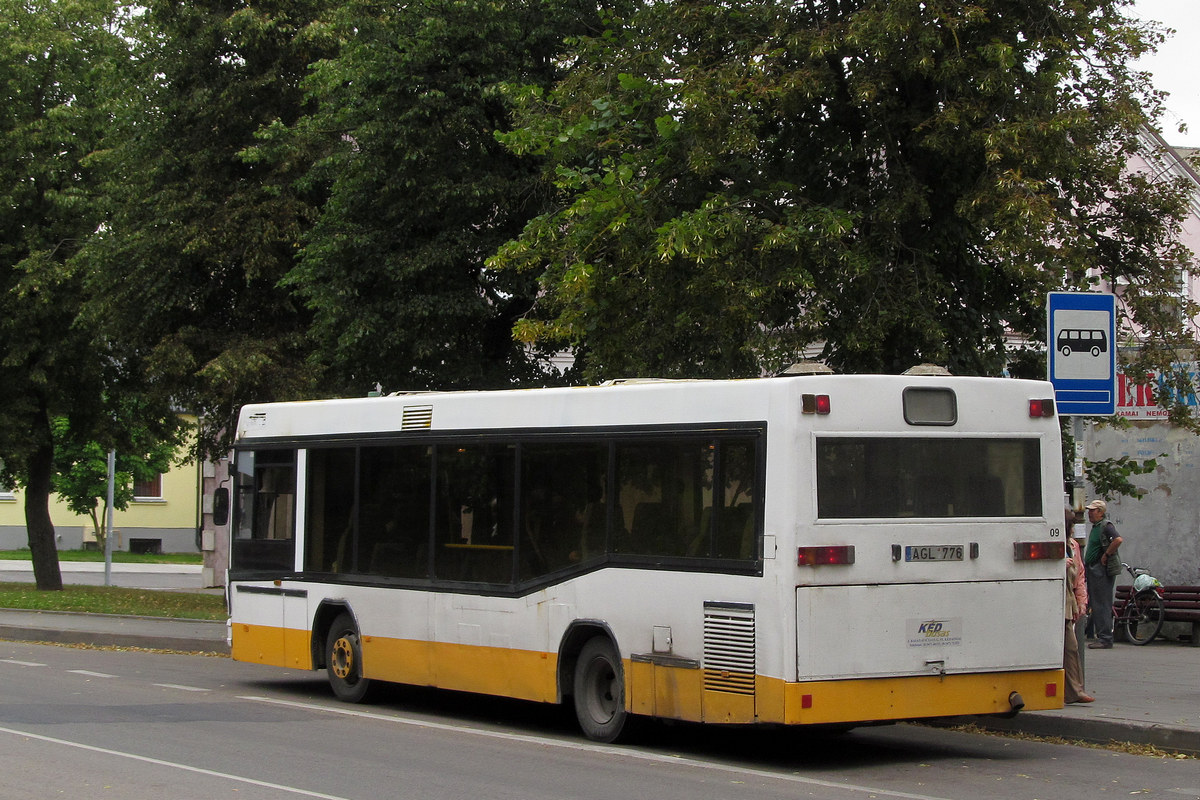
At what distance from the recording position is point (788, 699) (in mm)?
9773

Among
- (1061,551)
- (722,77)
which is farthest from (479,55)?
(1061,551)

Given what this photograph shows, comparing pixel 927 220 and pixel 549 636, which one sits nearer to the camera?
pixel 549 636

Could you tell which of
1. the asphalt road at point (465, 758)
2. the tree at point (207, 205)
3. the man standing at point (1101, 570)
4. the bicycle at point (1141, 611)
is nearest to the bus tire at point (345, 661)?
the asphalt road at point (465, 758)

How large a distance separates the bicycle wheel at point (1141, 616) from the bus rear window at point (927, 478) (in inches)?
379

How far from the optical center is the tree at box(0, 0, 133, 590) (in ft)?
102

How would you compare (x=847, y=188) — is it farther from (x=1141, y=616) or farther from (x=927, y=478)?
(x=1141, y=616)

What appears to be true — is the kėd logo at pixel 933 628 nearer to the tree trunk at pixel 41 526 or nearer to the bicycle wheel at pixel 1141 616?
Result: the bicycle wheel at pixel 1141 616

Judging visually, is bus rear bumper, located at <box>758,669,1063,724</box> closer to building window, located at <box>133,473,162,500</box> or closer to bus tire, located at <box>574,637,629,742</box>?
bus tire, located at <box>574,637,629,742</box>

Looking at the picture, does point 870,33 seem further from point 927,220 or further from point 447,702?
point 447,702

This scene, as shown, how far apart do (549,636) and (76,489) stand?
167 ft

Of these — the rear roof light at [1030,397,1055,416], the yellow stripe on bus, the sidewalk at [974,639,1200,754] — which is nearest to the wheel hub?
the yellow stripe on bus

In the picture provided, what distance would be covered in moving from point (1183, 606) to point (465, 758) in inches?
478

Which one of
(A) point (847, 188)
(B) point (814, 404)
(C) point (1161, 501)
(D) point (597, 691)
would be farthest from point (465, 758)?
(C) point (1161, 501)

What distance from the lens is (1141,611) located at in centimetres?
1969
